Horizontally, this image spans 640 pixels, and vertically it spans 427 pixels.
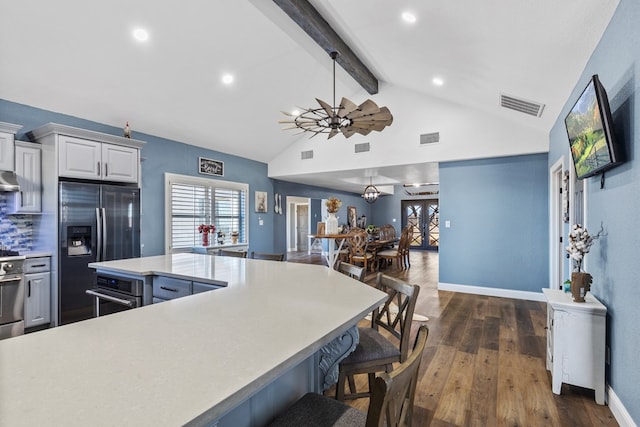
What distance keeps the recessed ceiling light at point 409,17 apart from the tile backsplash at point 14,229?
14.7ft

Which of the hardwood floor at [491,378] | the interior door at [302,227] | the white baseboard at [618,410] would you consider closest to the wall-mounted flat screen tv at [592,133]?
the white baseboard at [618,410]

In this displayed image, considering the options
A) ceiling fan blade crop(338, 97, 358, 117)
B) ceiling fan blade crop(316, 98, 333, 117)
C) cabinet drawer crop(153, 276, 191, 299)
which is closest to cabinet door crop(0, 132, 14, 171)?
cabinet drawer crop(153, 276, 191, 299)

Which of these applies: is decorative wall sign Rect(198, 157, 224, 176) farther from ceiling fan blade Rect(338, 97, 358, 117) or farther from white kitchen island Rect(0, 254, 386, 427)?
white kitchen island Rect(0, 254, 386, 427)

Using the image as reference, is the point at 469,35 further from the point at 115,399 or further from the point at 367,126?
the point at 115,399

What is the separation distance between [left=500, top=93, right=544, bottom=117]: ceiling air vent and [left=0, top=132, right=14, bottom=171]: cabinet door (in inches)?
218

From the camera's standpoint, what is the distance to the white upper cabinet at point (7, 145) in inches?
128

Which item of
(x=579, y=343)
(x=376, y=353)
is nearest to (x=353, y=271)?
(x=376, y=353)

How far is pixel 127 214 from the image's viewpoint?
405 cm

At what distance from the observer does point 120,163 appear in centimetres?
407

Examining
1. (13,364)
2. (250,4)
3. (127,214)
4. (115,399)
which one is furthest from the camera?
(127,214)

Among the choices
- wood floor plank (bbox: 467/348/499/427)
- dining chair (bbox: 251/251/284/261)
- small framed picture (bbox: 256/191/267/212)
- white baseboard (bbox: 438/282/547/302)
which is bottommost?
wood floor plank (bbox: 467/348/499/427)

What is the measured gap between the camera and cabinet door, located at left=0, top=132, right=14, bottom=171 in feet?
10.7

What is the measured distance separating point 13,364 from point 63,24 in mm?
3481

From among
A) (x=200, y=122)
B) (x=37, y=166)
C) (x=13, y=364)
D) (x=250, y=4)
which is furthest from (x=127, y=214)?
(x=13, y=364)
